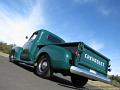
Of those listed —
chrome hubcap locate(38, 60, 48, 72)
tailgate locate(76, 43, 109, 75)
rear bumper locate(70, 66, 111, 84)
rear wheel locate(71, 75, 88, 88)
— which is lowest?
rear wheel locate(71, 75, 88, 88)

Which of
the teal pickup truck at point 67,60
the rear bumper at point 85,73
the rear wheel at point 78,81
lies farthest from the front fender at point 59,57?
the rear wheel at point 78,81

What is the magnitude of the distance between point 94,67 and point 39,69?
222cm

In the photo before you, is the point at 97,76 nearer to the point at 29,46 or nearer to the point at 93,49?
the point at 93,49

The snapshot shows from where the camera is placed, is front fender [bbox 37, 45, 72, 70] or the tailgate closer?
front fender [bbox 37, 45, 72, 70]

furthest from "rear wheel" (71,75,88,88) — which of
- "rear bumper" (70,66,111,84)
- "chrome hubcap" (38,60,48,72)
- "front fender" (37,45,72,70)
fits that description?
"front fender" (37,45,72,70)

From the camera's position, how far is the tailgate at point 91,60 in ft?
34.5

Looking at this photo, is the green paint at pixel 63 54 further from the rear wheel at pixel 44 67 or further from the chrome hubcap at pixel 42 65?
the chrome hubcap at pixel 42 65

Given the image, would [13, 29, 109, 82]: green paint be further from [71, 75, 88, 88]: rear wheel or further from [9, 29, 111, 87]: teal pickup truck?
[71, 75, 88, 88]: rear wheel

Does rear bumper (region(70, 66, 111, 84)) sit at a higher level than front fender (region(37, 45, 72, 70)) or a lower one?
lower

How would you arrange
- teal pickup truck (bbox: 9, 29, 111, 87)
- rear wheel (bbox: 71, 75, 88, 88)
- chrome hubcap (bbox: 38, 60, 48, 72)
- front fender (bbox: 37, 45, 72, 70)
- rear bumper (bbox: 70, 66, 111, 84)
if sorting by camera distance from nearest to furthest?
rear bumper (bbox: 70, 66, 111, 84) < front fender (bbox: 37, 45, 72, 70) < teal pickup truck (bbox: 9, 29, 111, 87) < chrome hubcap (bbox: 38, 60, 48, 72) < rear wheel (bbox: 71, 75, 88, 88)

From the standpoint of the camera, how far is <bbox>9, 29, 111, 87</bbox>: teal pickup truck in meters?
10.4

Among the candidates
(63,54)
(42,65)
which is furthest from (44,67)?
(63,54)

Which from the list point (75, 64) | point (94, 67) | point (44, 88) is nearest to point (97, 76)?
point (94, 67)

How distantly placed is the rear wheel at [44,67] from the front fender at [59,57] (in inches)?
11.5
